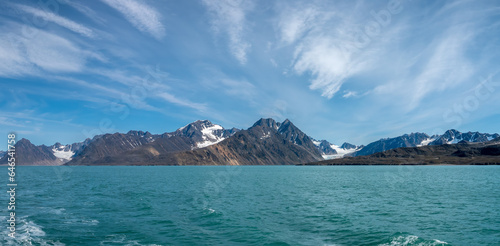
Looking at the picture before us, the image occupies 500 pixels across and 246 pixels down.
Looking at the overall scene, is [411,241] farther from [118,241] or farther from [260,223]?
[118,241]

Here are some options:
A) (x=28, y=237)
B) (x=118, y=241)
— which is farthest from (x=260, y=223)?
(x=28, y=237)

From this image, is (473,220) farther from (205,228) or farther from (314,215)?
(205,228)

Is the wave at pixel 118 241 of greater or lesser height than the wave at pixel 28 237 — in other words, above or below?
below

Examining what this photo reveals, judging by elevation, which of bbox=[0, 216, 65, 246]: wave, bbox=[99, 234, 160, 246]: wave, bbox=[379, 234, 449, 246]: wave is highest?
bbox=[0, 216, 65, 246]: wave

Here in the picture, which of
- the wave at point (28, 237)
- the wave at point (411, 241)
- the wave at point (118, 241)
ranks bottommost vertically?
the wave at point (411, 241)

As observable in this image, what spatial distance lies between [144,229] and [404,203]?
45.1 meters

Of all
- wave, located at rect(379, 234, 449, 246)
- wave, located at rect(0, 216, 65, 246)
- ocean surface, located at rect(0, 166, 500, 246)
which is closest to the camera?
wave, located at rect(379, 234, 449, 246)

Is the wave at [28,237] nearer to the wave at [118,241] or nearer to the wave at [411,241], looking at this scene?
the wave at [118,241]

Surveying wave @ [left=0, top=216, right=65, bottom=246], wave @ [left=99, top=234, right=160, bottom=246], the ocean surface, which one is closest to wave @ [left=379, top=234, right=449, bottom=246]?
the ocean surface

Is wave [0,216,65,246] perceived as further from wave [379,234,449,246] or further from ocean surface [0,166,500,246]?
wave [379,234,449,246]

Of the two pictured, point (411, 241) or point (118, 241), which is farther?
point (118, 241)

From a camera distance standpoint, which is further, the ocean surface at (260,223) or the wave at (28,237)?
the ocean surface at (260,223)

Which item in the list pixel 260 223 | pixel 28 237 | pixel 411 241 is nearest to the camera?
pixel 411 241

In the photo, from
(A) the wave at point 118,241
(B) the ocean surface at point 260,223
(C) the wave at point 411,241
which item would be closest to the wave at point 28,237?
(B) the ocean surface at point 260,223
